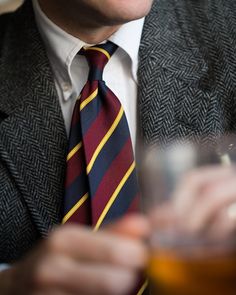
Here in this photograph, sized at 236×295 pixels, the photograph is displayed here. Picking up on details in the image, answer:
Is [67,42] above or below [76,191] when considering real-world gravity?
above

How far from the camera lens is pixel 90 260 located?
16.9 inches

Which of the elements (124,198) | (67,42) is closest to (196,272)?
(124,198)

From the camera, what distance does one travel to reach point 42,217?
1.01m

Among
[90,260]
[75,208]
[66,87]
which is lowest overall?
[75,208]

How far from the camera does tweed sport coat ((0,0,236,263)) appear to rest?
98 cm

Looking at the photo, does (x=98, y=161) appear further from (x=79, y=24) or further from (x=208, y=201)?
(x=208, y=201)

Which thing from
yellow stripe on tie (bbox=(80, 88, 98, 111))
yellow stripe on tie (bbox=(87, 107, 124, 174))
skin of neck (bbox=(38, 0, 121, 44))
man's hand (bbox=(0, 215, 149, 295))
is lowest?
yellow stripe on tie (bbox=(87, 107, 124, 174))

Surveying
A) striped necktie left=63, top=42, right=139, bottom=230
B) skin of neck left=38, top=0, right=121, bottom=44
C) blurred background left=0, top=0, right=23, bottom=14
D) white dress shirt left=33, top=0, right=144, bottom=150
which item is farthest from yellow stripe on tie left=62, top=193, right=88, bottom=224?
blurred background left=0, top=0, right=23, bottom=14

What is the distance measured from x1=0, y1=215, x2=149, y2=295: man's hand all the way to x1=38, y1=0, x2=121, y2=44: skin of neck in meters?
0.64

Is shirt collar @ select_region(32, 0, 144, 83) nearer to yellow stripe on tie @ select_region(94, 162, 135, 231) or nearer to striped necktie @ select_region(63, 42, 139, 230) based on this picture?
striped necktie @ select_region(63, 42, 139, 230)

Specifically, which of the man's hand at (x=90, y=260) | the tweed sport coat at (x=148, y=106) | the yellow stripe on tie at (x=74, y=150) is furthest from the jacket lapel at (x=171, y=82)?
the man's hand at (x=90, y=260)

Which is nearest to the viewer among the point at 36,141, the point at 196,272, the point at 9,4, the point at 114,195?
the point at 196,272

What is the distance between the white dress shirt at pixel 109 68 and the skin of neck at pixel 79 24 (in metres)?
0.02

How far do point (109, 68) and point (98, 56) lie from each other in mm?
31
